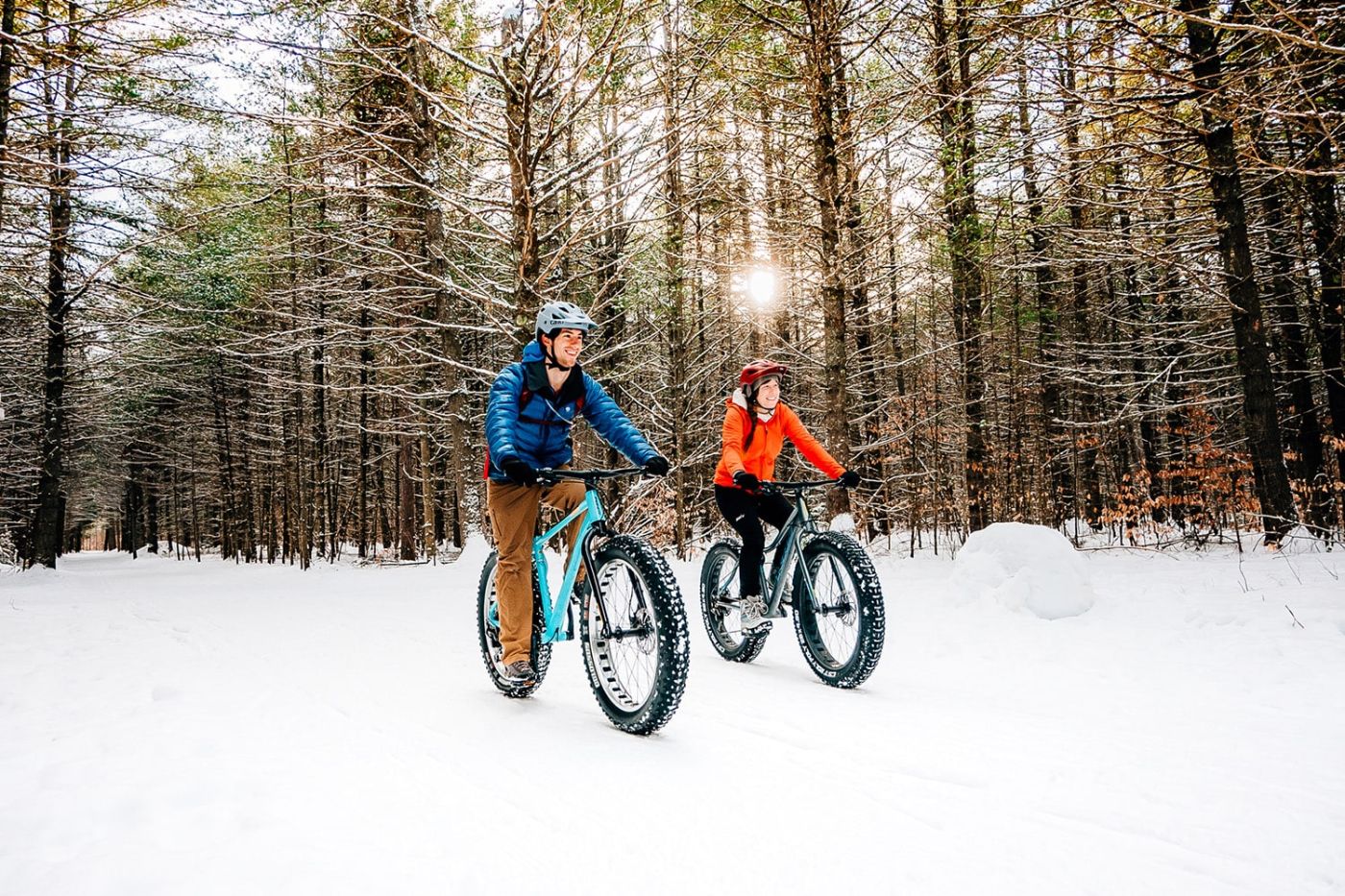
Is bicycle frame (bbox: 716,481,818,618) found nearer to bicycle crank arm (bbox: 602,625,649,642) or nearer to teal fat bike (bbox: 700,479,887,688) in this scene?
teal fat bike (bbox: 700,479,887,688)

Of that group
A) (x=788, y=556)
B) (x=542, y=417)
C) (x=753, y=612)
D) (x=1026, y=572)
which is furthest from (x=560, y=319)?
(x=1026, y=572)

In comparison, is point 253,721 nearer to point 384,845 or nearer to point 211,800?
point 211,800

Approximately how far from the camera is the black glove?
3379mm

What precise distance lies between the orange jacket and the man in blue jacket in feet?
4.82

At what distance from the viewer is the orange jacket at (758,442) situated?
533cm

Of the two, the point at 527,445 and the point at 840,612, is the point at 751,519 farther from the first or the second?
the point at 527,445

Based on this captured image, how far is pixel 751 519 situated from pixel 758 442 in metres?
0.71

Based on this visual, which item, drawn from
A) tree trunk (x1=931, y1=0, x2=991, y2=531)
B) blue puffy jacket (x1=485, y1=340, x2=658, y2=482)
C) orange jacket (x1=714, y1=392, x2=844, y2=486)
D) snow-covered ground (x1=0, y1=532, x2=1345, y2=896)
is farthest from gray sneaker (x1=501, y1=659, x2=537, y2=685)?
tree trunk (x1=931, y1=0, x2=991, y2=531)

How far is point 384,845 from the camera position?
2199 mm

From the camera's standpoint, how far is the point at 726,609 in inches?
217

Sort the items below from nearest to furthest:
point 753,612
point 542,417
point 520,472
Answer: point 520,472 → point 542,417 → point 753,612

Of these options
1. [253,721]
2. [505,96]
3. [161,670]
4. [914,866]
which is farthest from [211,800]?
[505,96]

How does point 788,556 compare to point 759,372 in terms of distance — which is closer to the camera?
point 788,556

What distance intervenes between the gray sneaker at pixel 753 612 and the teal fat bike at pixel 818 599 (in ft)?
0.13
